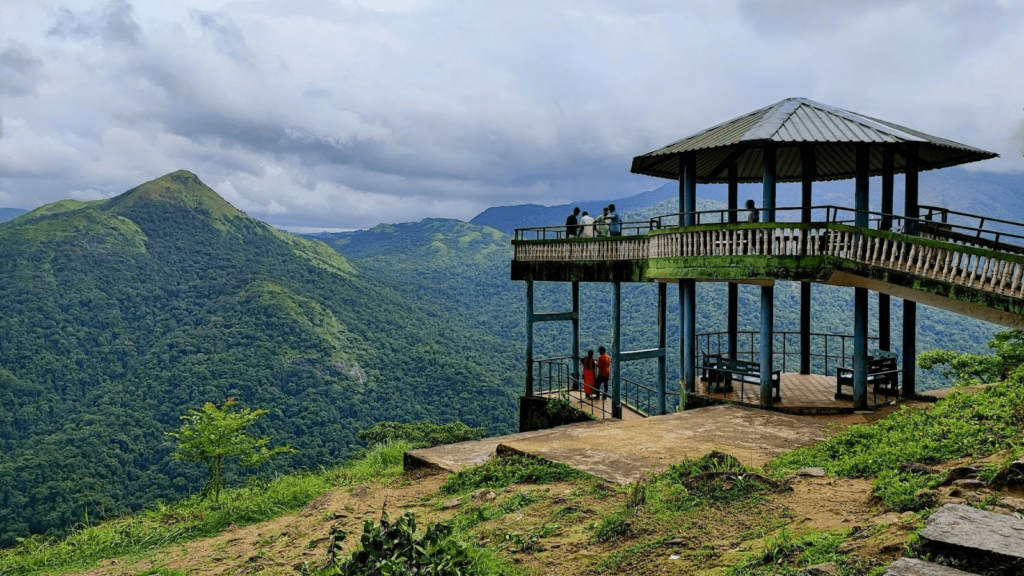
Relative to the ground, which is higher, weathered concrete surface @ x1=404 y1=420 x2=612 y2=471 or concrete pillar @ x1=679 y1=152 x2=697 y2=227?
concrete pillar @ x1=679 y1=152 x2=697 y2=227

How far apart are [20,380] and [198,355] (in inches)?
724

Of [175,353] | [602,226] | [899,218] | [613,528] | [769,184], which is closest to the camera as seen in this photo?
[613,528]

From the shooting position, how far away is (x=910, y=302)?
14.1m

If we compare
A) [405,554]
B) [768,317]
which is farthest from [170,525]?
[768,317]

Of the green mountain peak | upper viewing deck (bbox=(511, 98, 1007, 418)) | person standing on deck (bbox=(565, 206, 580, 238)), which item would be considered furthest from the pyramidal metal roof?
the green mountain peak

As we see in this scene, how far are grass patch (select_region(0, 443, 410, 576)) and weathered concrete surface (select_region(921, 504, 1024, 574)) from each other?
7919 millimetres

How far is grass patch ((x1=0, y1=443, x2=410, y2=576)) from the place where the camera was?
8008 mm

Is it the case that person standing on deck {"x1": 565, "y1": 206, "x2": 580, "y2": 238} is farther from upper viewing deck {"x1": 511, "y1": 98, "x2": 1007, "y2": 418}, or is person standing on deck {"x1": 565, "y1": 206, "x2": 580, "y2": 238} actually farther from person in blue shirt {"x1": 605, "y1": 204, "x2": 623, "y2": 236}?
person in blue shirt {"x1": 605, "y1": 204, "x2": 623, "y2": 236}

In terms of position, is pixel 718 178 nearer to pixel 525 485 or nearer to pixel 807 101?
pixel 807 101

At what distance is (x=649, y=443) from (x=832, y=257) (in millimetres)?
5009

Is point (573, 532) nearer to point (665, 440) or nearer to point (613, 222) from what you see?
point (665, 440)

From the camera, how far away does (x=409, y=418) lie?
71.3 meters

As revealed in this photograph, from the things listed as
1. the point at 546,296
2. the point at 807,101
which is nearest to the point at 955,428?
the point at 807,101

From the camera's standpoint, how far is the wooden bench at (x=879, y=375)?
1330cm
